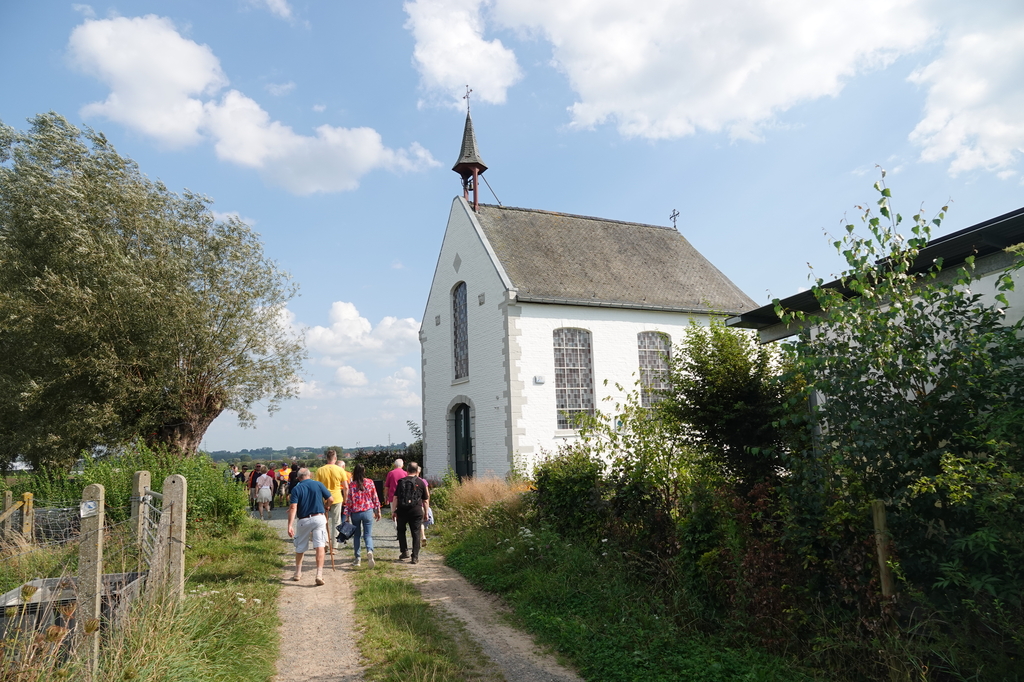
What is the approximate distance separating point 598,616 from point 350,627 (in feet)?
8.96

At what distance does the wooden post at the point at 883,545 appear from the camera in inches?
186

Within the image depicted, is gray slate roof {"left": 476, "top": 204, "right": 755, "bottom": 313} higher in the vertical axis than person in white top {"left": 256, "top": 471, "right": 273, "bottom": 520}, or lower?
higher

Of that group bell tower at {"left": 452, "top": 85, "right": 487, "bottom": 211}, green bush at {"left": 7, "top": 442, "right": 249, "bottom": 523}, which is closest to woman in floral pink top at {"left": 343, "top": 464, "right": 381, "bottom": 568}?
green bush at {"left": 7, "top": 442, "right": 249, "bottom": 523}

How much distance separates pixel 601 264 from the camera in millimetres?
20484

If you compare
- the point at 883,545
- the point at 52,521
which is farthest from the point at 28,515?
the point at 883,545

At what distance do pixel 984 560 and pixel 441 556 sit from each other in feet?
27.6

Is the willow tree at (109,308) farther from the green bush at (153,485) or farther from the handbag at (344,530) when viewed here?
the handbag at (344,530)

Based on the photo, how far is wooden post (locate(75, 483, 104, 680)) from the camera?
4258 millimetres

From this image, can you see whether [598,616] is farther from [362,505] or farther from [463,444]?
[463,444]

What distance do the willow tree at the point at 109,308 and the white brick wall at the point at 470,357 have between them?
17.5 feet

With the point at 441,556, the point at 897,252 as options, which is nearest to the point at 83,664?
the point at 897,252

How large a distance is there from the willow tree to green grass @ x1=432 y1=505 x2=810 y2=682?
10.8 m

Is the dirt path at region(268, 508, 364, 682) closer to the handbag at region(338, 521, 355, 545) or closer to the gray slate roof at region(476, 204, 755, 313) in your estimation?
the handbag at region(338, 521, 355, 545)

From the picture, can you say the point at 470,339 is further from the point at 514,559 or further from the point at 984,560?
the point at 984,560
